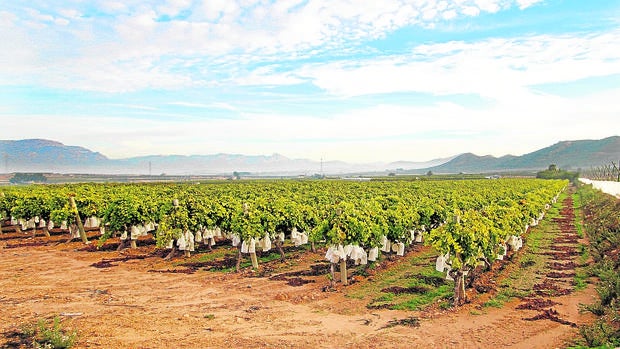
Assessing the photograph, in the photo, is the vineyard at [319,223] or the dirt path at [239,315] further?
the vineyard at [319,223]

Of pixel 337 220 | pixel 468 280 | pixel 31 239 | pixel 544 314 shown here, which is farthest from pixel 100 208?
pixel 544 314

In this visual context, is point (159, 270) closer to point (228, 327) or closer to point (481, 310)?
point (228, 327)

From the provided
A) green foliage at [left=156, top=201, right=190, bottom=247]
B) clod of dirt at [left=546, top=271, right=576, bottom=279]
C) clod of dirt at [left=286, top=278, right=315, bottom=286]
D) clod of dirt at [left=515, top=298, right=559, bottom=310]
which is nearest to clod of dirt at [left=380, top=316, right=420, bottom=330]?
clod of dirt at [left=515, top=298, right=559, bottom=310]

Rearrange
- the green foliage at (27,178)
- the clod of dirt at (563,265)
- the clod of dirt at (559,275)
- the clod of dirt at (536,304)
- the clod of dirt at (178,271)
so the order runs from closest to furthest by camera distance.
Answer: the clod of dirt at (536,304) < the clod of dirt at (559,275) < the clod of dirt at (178,271) < the clod of dirt at (563,265) < the green foliage at (27,178)

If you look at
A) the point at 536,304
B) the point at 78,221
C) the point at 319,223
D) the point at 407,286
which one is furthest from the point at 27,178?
the point at 536,304

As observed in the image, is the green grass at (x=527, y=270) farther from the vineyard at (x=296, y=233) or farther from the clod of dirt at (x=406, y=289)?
the clod of dirt at (x=406, y=289)

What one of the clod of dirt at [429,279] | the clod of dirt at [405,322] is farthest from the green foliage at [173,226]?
the clod of dirt at [405,322]

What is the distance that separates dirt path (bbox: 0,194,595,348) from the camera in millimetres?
9992

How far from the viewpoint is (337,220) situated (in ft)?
48.2

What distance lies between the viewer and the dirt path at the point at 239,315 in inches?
393

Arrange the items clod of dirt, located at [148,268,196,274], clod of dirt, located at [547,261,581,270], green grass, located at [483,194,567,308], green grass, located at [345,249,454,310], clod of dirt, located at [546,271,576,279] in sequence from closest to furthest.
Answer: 1. green grass, located at [345,249,454,310]
2. green grass, located at [483,194,567,308]
3. clod of dirt, located at [546,271,576,279]
4. clod of dirt, located at [148,268,196,274]
5. clod of dirt, located at [547,261,581,270]

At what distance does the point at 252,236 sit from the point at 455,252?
7.70 m

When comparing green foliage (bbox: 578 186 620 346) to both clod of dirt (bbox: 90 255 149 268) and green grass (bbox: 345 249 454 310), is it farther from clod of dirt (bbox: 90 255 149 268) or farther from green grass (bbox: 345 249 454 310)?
clod of dirt (bbox: 90 255 149 268)

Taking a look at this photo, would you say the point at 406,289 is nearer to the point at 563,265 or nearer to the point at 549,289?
the point at 549,289
